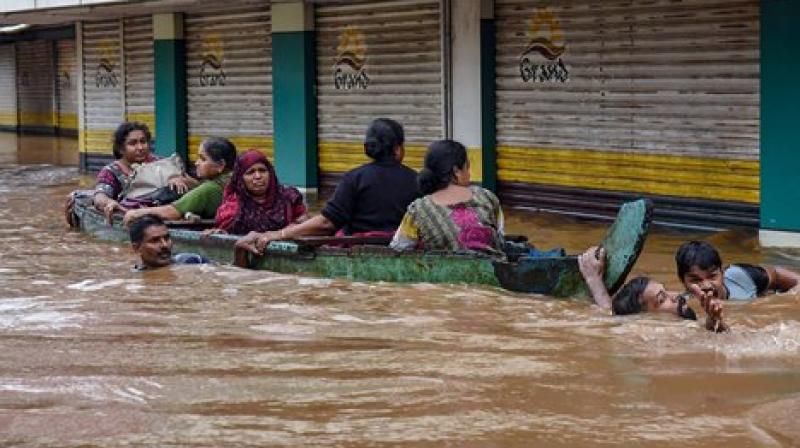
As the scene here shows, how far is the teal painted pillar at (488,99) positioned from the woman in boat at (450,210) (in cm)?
711

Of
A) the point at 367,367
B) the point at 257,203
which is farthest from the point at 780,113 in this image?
the point at 367,367

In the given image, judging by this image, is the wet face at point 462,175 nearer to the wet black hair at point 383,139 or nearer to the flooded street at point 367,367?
the flooded street at point 367,367

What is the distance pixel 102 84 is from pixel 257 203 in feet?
49.2

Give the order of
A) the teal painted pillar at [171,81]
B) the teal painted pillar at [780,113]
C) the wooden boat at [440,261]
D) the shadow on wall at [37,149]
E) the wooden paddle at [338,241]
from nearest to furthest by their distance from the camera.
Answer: the wooden boat at [440,261], the wooden paddle at [338,241], the teal painted pillar at [780,113], the teal painted pillar at [171,81], the shadow on wall at [37,149]

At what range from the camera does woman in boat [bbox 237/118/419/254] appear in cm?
952

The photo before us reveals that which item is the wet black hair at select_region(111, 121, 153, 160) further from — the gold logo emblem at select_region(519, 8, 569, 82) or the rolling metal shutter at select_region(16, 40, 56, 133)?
the rolling metal shutter at select_region(16, 40, 56, 133)

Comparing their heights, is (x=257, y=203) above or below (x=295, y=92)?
below

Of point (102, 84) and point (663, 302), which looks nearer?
point (663, 302)

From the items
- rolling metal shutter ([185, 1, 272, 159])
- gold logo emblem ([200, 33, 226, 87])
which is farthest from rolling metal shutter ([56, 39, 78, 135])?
gold logo emblem ([200, 33, 226, 87])

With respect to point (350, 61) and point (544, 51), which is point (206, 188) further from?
point (350, 61)

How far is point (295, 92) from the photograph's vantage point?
62.1 ft

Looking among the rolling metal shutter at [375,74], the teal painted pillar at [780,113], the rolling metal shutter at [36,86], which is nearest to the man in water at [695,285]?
the teal painted pillar at [780,113]

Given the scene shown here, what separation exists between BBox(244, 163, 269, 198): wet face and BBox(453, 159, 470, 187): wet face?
Result: 1963 mm

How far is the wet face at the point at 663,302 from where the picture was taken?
730 centimetres
